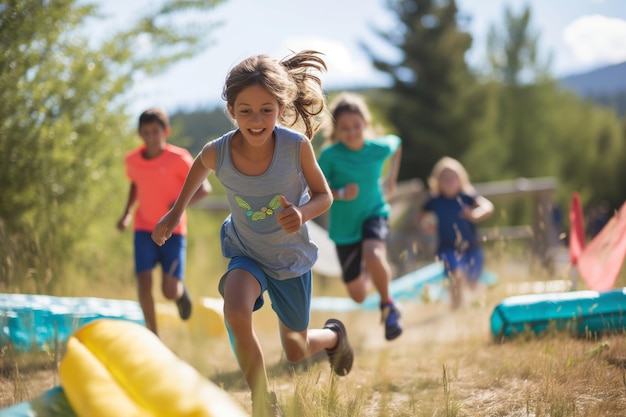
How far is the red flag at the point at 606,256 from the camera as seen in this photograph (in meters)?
4.36

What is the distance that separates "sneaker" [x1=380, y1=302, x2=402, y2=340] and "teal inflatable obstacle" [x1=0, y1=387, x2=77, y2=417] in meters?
2.39

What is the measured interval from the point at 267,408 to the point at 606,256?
2903 mm

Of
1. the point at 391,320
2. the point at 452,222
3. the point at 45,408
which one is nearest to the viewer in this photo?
the point at 45,408

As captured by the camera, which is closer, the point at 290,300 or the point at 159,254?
the point at 290,300

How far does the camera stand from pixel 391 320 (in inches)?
172

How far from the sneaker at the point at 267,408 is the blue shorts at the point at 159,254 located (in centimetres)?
209

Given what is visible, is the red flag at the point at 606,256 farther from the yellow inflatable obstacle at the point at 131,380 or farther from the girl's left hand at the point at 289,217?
the yellow inflatable obstacle at the point at 131,380

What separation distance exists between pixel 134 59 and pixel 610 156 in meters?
28.7

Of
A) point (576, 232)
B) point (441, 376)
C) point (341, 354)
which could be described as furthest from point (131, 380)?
point (576, 232)

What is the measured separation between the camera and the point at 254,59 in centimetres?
304

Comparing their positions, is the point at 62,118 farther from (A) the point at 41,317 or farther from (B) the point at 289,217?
(B) the point at 289,217

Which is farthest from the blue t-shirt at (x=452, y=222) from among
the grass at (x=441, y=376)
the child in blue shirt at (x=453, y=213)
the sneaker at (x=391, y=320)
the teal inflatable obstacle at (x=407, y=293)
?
the sneaker at (x=391, y=320)

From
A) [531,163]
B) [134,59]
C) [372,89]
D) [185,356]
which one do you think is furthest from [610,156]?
[185,356]

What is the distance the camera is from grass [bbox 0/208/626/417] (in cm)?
278
